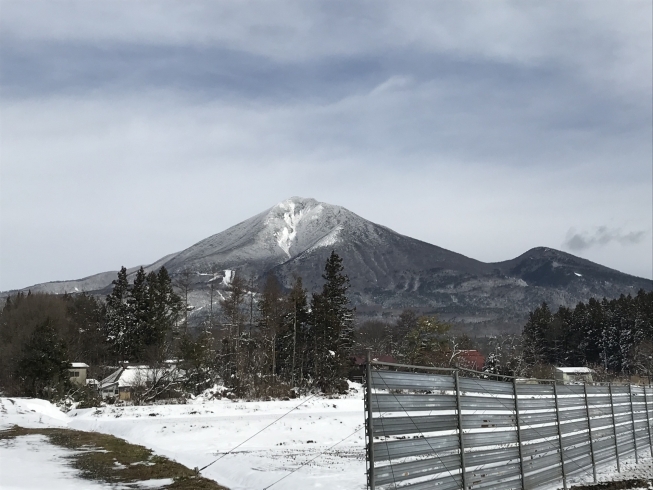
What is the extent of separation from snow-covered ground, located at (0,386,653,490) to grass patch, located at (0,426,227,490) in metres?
0.56

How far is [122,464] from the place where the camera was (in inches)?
634

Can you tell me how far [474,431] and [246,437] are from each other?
15.7 metres

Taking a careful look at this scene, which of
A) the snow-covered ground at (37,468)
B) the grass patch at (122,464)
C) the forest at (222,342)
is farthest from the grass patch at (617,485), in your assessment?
the forest at (222,342)

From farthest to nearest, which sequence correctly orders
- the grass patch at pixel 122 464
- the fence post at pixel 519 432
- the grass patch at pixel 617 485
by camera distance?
the grass patch at pixel 122 464 < the grass patch at pixel 617 485 < the fence post at pixel 519 432

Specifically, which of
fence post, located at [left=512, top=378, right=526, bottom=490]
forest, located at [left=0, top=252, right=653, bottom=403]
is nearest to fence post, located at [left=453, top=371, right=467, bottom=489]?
fence post, located at [left=512, top=378, right=526, bottom=490]

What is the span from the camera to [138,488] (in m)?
12.5

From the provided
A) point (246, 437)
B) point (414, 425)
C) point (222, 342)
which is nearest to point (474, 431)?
point (414, 425)

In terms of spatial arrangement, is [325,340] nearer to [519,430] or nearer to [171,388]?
[171,388]

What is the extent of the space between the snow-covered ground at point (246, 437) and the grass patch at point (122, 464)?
1.85 ft

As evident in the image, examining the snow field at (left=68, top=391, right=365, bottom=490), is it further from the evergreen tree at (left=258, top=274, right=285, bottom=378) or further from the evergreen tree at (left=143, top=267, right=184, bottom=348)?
the evergreen tree at (left=143, top=267, right=184, bottom=348)

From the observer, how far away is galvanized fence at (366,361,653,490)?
24.1ft

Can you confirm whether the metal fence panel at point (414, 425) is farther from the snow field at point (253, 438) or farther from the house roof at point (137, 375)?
the house roof at point (137, 375)

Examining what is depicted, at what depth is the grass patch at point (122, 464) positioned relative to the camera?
1336 cm

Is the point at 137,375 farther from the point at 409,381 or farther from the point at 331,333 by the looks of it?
the point at 409,381
